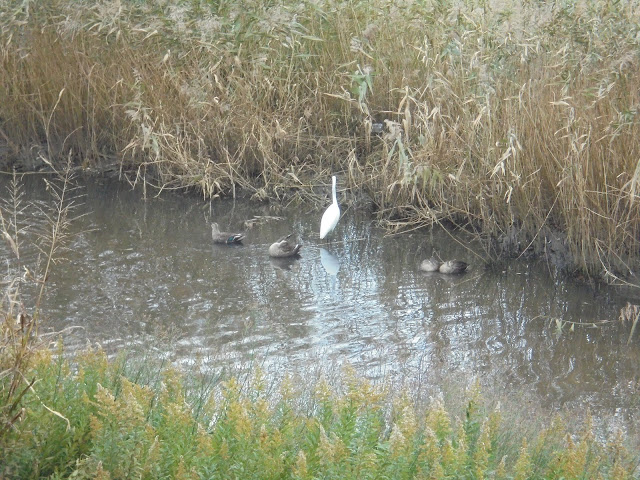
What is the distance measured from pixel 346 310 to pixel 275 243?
1452mm

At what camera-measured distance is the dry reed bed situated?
21.9 feet

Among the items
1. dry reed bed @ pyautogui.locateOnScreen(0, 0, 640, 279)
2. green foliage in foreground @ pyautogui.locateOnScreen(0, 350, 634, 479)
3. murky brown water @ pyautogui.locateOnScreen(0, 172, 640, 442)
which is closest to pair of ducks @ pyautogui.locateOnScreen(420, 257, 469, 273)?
murky brown water @ pyautogui.locateOnScreen(0, 172, 640, 442)

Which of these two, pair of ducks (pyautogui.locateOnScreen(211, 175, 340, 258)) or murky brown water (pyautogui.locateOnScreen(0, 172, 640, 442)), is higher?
pair of ducks (pyautogui.locateOnScreen(211, 175, 340, 258))

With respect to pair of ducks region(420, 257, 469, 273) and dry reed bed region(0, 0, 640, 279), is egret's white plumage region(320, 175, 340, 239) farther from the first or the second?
pair of ducks region(420, 257, 469, 273)

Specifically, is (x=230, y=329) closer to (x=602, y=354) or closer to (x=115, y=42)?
(x=602, y=354)

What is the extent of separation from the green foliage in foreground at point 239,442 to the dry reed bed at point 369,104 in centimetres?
337

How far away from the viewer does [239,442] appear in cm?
291

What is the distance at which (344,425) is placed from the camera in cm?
300

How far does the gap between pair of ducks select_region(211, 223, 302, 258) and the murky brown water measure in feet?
0.25

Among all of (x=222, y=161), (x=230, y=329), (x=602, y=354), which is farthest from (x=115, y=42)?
(x=602, y=354)

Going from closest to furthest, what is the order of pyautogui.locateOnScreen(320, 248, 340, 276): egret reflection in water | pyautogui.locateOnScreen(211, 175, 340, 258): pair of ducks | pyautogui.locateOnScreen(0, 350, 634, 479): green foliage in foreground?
pyautogui.locateOnScreen(0, 350, 634, 479): green foliage in foreground → pyautogui.locateOnScreen(320, 248, 340, 276): egret reflection in water → pyautogui.locateOnScreen(211, 175, 340, 258): pair of ducks

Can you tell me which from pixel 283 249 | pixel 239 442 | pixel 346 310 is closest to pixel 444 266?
pixel 346 310

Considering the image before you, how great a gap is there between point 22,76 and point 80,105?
2.51ft

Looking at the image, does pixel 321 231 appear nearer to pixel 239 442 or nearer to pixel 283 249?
pixel 283 249
